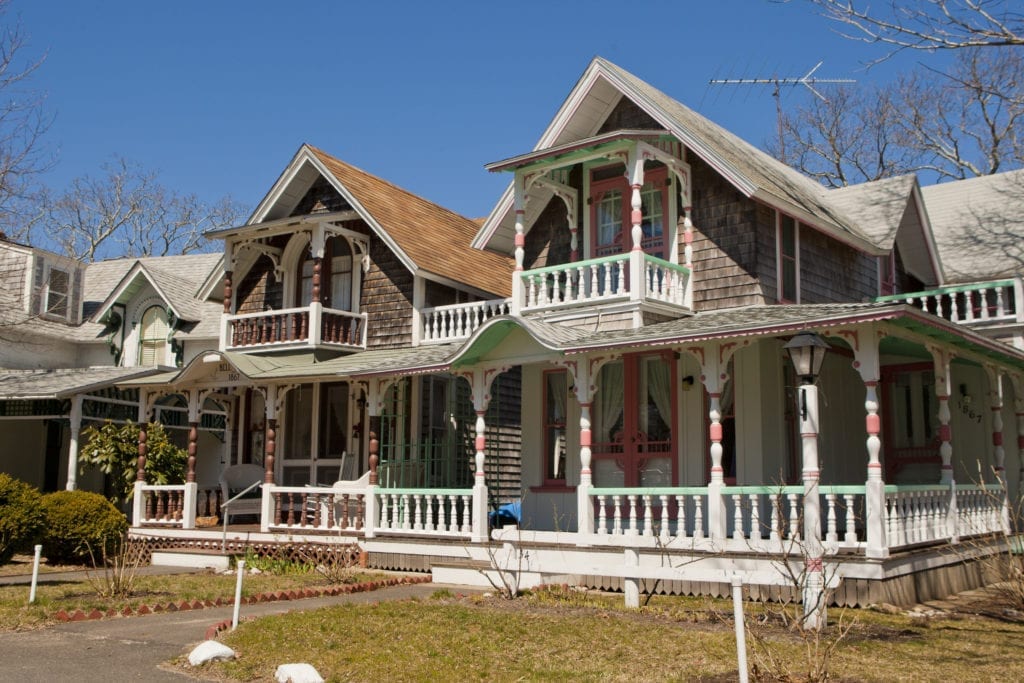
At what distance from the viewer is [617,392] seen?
18.5 m

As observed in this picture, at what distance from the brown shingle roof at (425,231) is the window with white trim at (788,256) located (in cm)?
724

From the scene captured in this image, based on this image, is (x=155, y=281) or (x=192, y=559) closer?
(x=192, y=559)

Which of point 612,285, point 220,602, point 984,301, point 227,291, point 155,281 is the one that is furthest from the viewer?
point 155,281

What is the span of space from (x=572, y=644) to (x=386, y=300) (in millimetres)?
13722

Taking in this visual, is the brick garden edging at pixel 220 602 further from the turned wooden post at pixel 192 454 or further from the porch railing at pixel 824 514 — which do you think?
the turned wooden post at pixel 192 454

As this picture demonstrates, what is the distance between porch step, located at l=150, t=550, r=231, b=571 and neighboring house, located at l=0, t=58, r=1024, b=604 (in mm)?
608

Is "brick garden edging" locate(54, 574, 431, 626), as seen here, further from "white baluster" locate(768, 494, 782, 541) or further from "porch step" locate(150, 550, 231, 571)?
"white baluster" locate(768, 494, 782, 541)

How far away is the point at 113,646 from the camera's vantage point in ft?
35.0

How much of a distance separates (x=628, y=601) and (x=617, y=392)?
6231 millimetres

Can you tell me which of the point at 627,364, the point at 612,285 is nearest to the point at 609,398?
the point at 627,364

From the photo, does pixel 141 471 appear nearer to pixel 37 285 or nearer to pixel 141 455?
pixel 141 455

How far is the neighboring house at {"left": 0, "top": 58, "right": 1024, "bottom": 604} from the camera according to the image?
14.6 meters

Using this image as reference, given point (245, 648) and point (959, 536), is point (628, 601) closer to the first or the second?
point (245, 648)

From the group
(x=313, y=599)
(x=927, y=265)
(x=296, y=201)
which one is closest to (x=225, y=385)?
(x=296, y=201)
